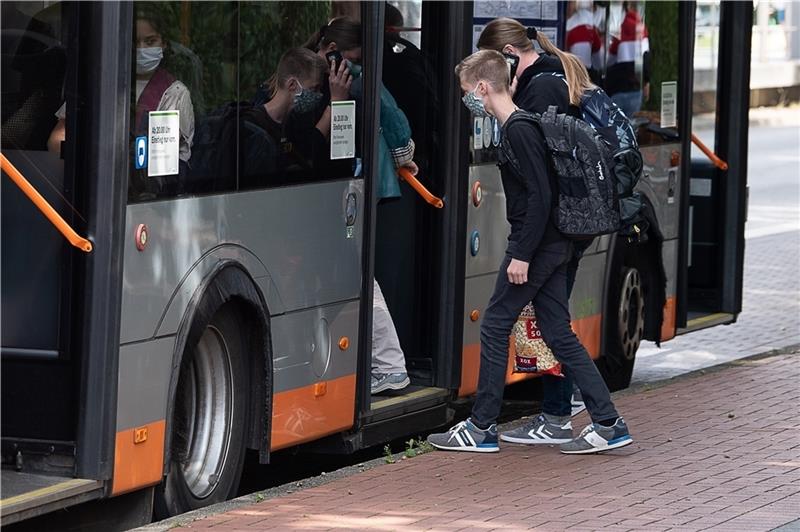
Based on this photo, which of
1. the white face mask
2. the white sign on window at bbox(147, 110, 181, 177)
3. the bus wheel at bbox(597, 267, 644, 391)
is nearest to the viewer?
the white face mask

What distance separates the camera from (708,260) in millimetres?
11977

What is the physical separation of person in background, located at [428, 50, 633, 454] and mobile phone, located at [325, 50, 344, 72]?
0.53 metres

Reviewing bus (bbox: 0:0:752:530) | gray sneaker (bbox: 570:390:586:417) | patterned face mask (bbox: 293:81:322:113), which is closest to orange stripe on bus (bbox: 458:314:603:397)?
bus (bbox: 0:0:752:530)

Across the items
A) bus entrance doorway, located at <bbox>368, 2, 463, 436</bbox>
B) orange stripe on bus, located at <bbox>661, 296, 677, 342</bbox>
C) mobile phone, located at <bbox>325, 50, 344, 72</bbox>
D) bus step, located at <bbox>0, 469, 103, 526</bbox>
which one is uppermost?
mobile phone, located at <bbox>325, 50, 344, 72</bbox>

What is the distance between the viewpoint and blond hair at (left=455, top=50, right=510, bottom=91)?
24.8ft

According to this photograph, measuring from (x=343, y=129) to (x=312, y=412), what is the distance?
122 centimetres

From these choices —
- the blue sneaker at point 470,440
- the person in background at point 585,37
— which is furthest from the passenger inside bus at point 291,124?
the person in background at point 585,37

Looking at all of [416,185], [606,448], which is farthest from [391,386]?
[606,448]

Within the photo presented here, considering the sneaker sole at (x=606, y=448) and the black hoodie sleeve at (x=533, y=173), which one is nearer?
the black hoodie sleeve at (x=533, y=173)

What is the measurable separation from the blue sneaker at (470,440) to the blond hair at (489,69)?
60.4 inches

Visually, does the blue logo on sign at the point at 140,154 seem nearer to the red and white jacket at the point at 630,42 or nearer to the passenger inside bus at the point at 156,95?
the passenger inside bus at the point at 156,95

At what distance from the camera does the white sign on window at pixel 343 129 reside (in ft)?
24.7

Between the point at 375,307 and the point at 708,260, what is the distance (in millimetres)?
4438

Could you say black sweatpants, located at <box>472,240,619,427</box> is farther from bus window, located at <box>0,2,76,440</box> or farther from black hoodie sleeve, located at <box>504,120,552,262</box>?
bus window, located at <box>0,2,76,440</box>
